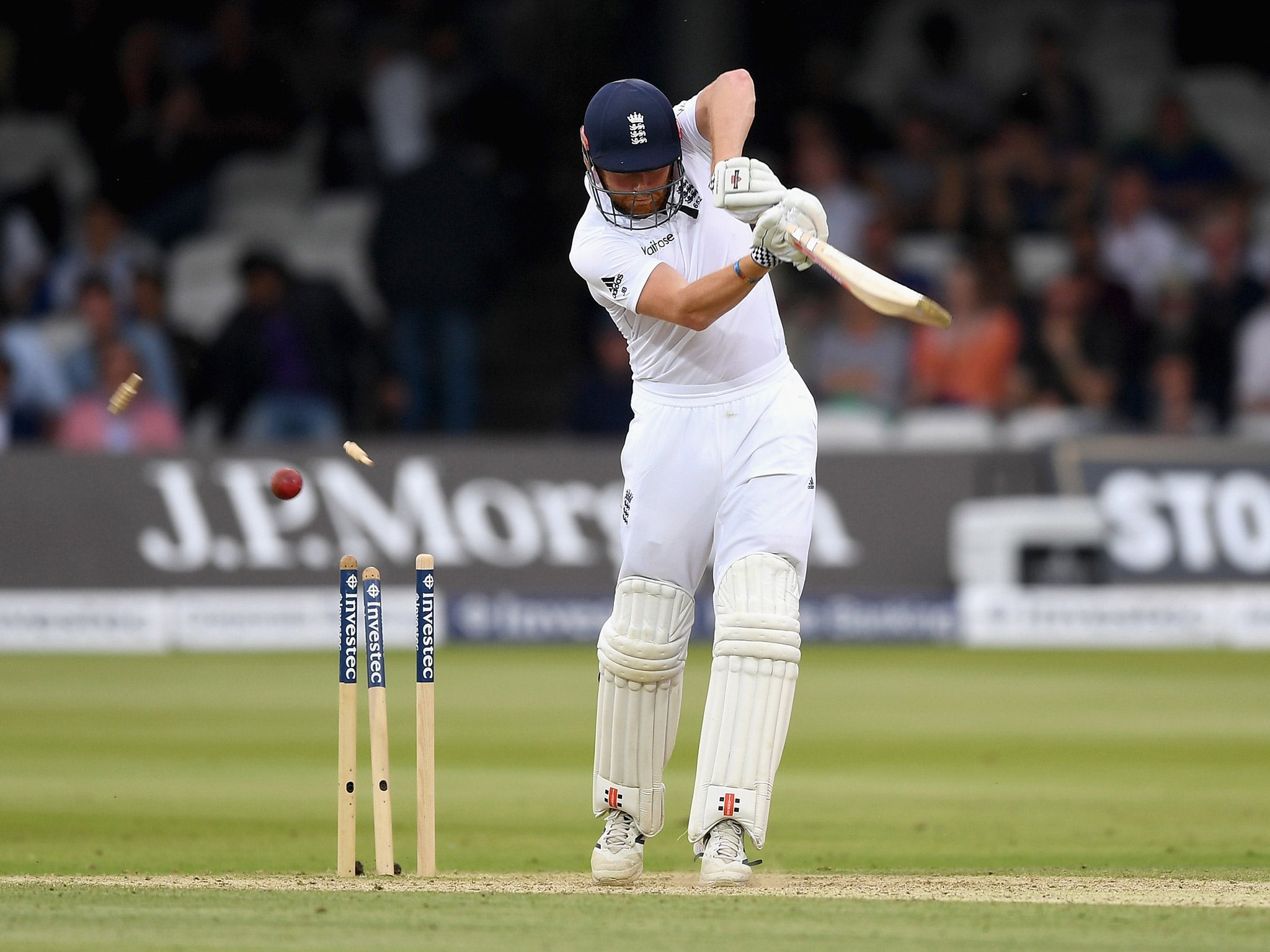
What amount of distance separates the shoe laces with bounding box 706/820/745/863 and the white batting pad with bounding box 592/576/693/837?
0.81 feet

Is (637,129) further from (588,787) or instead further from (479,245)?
(479,245)

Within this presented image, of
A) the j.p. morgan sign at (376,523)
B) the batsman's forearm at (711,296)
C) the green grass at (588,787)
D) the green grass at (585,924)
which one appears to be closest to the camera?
the green grass at (585,924)

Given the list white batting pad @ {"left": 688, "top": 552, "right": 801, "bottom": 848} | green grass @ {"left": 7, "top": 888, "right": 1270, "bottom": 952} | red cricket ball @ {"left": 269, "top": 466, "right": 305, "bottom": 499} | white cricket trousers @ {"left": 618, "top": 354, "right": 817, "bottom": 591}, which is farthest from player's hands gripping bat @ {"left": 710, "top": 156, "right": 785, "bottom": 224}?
green grass @ {"left": 7, "top": 888, "right": 1270, "bottom": 952}

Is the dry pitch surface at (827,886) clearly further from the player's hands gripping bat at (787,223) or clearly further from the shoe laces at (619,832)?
the player's hands gripping bat at (787,223)

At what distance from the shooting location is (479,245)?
12.1m

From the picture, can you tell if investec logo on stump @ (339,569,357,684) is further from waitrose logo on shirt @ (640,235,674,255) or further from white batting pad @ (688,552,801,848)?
waitrose logo on shirt @ (640,235,674,255)

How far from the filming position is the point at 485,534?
11.0m

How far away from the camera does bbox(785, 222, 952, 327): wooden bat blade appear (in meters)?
4.24

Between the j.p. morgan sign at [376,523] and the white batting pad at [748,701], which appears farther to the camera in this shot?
the j.p. morgan sign at [376,523]

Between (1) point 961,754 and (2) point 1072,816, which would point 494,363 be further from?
(2) point 1072,816

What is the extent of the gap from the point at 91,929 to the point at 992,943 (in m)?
1.64

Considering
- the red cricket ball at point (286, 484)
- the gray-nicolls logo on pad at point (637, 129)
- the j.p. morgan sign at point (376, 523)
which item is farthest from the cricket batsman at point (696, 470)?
Answer: the j.p. morgan sign at point (376, 523)

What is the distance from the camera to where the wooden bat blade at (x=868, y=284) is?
424cm

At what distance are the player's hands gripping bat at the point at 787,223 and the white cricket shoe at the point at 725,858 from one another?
4.03 feet
